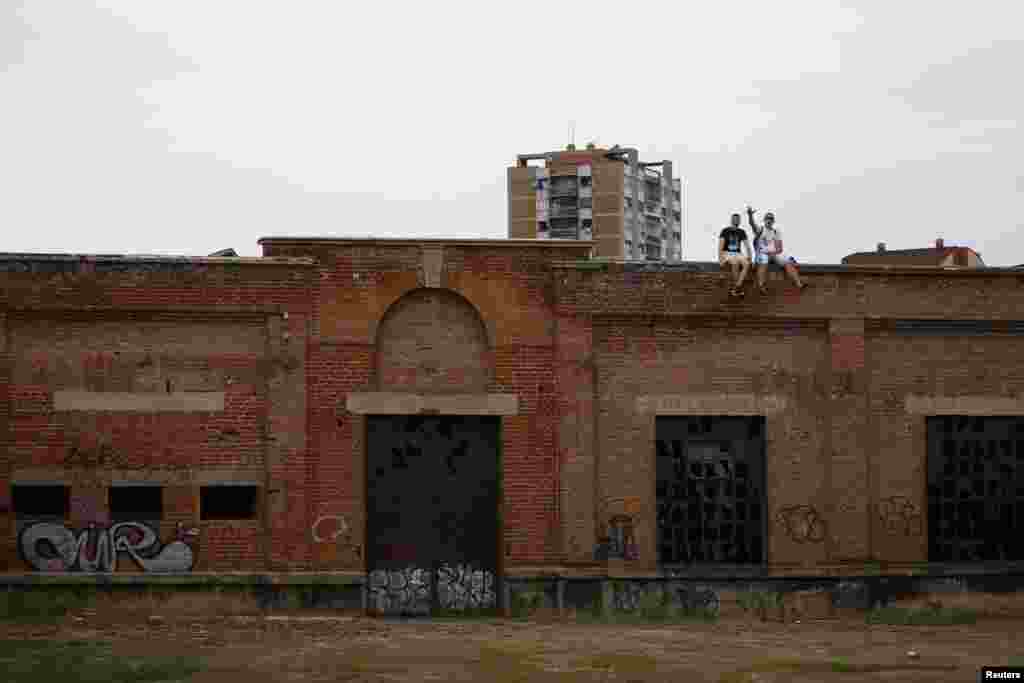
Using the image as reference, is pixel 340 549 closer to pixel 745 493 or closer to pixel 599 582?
pixel 599 582

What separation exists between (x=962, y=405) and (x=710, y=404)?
4.14 m

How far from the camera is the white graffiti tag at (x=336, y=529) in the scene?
959 inches

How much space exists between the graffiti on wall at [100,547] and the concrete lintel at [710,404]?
735 centimetres

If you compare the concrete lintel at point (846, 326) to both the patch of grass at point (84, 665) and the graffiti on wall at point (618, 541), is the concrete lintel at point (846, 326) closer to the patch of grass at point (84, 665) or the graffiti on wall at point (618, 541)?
the graffiti on wall at point (618, 541)

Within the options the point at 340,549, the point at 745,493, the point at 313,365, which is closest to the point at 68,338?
the point at 313,365

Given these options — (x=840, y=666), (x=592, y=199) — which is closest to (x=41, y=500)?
(x=840, y=666)

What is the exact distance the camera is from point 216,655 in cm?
1950

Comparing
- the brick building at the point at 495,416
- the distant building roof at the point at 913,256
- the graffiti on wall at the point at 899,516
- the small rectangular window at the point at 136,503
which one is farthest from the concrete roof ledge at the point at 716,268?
the distant building roof at the point at 913,256

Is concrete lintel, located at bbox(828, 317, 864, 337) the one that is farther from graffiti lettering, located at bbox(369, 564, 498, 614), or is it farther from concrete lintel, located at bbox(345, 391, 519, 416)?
graffiti lettering, located at bbox(369, 564, 498, 614)

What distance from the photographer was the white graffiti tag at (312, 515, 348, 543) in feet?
79.9

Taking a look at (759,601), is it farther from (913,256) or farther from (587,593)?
(913,256)

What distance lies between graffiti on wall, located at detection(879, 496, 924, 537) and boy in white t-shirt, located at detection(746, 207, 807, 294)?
3718 millimetres

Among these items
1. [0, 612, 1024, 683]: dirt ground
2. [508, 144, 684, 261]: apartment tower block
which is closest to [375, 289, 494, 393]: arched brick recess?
[0, 612, 1024, 683]: dirt ground

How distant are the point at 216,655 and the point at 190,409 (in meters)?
5.66
